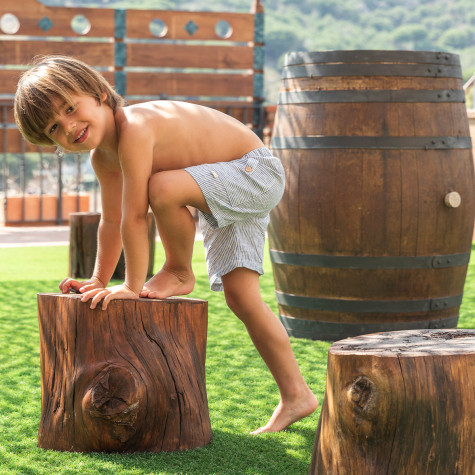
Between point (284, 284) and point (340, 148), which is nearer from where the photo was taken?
point (340, 148)

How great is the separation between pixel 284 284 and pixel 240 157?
1377 millimetres

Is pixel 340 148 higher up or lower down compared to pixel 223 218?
higher up

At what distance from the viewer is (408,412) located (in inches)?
67.2

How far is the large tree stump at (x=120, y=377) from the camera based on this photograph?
2191mm

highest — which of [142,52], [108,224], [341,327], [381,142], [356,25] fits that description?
[356,25]

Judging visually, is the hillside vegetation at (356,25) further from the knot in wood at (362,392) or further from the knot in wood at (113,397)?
the knot in wood at (362,392)

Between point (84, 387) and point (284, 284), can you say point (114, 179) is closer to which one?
point (84, 387)

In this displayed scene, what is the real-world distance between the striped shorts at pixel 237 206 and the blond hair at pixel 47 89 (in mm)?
372

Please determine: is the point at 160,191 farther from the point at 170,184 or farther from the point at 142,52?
the point at 142,52

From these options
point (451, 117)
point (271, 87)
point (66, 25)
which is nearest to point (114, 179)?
point (451, 117)

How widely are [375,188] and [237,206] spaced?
1.26 metres

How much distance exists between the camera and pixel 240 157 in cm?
254

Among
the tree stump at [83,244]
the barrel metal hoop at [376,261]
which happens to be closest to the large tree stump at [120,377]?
the barrel metal hoop at [376,261]

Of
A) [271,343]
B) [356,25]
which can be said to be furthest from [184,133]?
[356,25]
